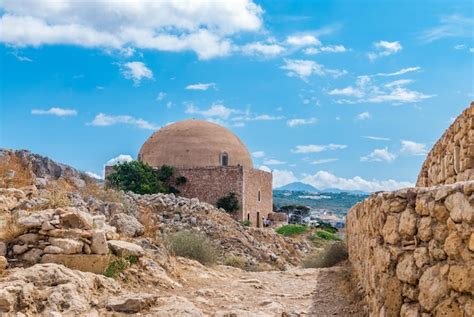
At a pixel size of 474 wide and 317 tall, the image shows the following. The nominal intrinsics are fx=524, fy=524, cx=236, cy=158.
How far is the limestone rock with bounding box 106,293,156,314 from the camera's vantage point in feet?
16.6

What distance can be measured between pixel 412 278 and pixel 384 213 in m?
0.71

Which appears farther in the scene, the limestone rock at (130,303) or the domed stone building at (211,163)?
the domed stone building at (211,163)

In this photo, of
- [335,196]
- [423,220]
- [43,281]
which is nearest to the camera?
[423,220]

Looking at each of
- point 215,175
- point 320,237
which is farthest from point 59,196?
point 215,175

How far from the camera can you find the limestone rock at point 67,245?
6.10 m

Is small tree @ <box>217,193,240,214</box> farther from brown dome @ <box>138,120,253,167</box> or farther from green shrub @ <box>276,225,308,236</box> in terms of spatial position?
brown dome @ <box>138,120,253,167</box>

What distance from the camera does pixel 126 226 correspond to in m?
8.96

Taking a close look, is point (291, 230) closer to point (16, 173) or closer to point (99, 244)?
point (16, 173)

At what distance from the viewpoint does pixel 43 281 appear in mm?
5148

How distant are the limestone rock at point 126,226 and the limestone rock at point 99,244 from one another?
7.59 ft

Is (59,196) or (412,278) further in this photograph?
(59,196)

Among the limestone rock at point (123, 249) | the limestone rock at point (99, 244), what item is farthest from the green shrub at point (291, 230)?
the limestone rock at point (99, 244)

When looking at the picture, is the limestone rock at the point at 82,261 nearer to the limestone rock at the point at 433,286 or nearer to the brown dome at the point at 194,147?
the limestone rock at the point at 433,286

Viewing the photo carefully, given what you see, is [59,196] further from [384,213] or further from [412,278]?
[412,278]
